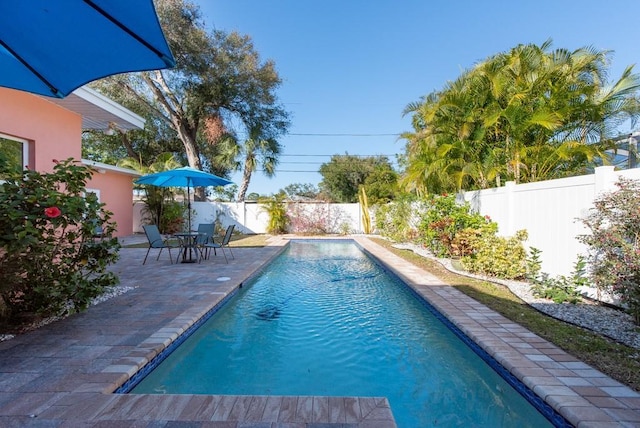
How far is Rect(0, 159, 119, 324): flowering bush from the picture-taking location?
3562mm

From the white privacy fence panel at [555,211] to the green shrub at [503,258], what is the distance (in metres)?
0.25

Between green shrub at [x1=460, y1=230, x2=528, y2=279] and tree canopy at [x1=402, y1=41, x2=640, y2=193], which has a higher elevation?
tree canopy at [x1=402, y1=41, x2=640, y2=193]

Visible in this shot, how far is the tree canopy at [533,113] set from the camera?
7.54 metres

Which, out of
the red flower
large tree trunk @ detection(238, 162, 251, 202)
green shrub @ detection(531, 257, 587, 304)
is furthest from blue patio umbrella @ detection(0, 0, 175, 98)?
large tree trunk @ detection(238, 162, 251, 202)

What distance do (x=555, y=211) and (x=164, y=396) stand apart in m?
6.43

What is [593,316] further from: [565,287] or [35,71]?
[35,71]

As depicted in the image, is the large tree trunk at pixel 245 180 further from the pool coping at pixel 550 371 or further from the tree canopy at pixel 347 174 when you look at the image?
the pool coping at pixel 550 371

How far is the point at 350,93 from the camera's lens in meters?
26.4

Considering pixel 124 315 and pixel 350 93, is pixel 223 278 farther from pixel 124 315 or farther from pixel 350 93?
pixel 350 93

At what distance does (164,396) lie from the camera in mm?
2621

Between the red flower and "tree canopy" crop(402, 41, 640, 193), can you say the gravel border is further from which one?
the red flower

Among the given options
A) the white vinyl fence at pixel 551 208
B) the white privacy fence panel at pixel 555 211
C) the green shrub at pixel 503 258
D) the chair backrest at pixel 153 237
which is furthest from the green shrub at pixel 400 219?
the chair backrest at pixel 153 237

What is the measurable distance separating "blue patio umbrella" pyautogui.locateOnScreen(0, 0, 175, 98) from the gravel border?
5.21 meters

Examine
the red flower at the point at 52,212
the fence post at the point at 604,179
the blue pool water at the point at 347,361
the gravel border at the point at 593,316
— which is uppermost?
the fence post at the point at 604,179
